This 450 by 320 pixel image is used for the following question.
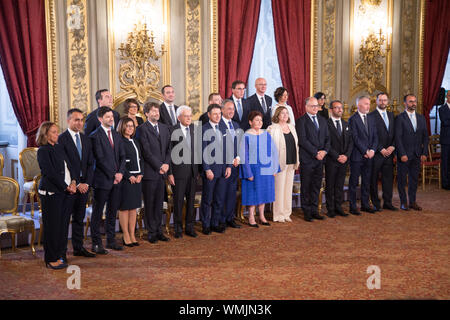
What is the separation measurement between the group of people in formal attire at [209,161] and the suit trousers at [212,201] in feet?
0.04

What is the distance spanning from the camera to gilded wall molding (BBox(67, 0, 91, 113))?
6828mm

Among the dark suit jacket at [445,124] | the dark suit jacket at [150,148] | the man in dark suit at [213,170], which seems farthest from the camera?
the dark suit jacket at [445,124]

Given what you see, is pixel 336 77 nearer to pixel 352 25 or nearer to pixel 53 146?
pixel 352 25

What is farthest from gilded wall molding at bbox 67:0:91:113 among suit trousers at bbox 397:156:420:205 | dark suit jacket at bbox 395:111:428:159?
suit trousers at bbox 397:156:420:205

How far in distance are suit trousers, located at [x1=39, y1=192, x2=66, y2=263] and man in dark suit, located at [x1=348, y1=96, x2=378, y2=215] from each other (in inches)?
155

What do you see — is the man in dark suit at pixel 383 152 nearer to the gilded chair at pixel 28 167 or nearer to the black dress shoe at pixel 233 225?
the black dress shoe at pixel 233 225

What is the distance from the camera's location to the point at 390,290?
4.31 meters

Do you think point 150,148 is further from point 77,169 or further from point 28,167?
point 28,167

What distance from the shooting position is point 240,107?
6938mm

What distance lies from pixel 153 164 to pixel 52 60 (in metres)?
2.13

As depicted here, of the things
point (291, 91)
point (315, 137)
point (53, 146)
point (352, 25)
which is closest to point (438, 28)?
point (352, 25)

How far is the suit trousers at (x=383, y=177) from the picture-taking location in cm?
731

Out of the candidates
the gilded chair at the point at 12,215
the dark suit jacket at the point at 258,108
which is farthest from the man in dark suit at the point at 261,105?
the gilded chair at the point at 12,215

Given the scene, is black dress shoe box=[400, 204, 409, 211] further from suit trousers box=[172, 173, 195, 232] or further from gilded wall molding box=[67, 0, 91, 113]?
gilded wall molding box=[67, 0, 91, 113]
